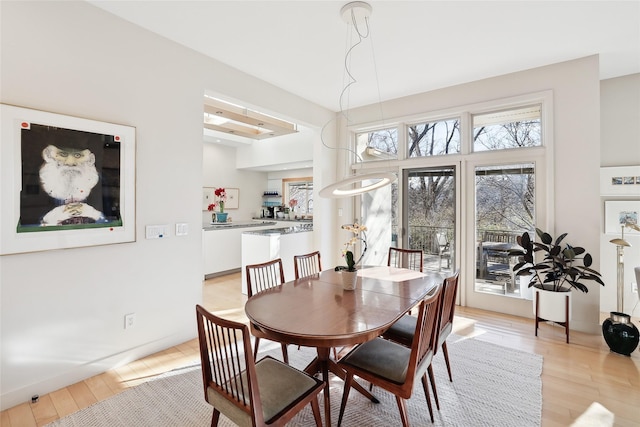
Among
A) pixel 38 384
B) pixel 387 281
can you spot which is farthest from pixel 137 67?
pixel 387 281

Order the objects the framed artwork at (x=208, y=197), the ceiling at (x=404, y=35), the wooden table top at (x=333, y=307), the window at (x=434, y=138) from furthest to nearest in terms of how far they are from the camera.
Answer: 1. the framed artwork at (x=208, y=197)
2. the window at (x=434, y=138)
3. the ceiling at (x=404, y=35)
4. the wooden table top at (x=333, y=307)

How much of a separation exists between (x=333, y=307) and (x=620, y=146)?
417 cm

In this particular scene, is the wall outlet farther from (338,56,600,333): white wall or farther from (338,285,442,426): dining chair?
(338,56,600,333): white wall

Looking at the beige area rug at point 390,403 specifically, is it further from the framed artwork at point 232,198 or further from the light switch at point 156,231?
the framed artwork at point 232,198

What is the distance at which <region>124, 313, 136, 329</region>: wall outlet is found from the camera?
2.57m

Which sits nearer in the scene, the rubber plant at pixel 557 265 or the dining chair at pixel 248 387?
the dining chair at pixel 248 387

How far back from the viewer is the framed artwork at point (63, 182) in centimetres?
200

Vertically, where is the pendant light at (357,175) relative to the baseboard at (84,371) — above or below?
above

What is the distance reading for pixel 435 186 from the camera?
4250 millimetres

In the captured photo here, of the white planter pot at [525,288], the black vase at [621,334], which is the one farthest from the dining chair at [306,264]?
the black vase at [621,334]

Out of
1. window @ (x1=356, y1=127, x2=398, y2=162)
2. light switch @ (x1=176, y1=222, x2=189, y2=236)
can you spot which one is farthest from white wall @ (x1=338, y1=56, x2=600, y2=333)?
light switch @ (x1=176, y1=222, x2=189, y2=236)

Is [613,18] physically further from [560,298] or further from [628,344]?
[628,344]

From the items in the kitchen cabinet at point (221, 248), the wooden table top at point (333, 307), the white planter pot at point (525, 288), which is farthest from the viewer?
the kitchen cabinet at point (221, 248)

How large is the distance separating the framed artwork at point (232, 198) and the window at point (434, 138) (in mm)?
4342
